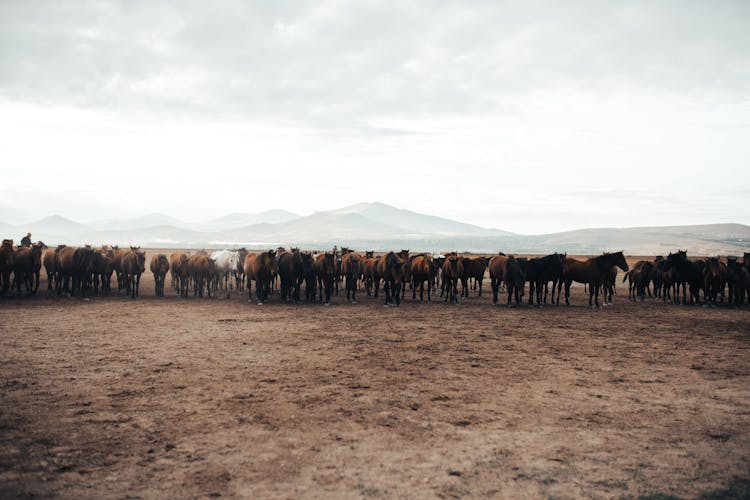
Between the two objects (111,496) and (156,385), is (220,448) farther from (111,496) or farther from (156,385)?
(156,385)

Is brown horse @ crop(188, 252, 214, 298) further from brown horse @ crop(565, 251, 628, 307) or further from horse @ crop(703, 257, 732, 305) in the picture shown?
horse @ crop(703, 257, 732, 305)

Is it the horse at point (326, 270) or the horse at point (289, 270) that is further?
the horse at point (326, 270)

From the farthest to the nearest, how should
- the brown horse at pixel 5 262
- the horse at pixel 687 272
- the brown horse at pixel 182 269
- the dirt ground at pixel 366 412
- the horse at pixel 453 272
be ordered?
the brown horse at pixel 182 269
the horse at pixel 687 272
the horse at pixel 453 272
the brown horse at pixel 5 262
the dirt ground at pixel 366 412

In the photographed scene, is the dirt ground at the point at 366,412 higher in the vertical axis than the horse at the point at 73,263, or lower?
lower

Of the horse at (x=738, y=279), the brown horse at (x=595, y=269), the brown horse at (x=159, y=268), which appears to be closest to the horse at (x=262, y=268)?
the brown horse at (x=159, y=268)

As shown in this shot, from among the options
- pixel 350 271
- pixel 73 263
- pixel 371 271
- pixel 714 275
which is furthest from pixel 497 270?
pixel 73 263

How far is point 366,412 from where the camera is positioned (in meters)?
7.07

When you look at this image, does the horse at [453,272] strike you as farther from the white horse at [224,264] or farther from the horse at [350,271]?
the white horse at [224,264]

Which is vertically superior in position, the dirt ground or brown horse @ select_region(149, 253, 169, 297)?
brown horse @ select_region(149, 253, 169, 297)

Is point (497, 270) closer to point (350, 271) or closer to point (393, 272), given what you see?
point (393, 272)

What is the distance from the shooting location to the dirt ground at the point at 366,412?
16.4 feet

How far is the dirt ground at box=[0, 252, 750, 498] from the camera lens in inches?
197

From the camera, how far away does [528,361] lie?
1042 cm

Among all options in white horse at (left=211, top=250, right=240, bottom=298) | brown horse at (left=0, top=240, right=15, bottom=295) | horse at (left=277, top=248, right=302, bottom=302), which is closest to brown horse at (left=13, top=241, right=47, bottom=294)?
brown horse at (left=0, top=240, right=15, bottom=295)
